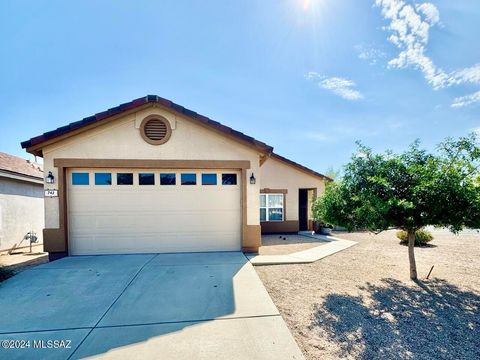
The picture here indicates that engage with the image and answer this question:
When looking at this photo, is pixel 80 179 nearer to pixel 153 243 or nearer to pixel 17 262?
pixel 153 243

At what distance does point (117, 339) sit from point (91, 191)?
5.80 meters

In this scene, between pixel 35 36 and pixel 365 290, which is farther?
pixel 35 36

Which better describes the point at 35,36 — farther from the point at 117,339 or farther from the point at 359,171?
the point at 359,171

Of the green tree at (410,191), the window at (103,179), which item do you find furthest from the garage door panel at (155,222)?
the green tree at (410,191)

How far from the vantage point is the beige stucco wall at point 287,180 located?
13367mm

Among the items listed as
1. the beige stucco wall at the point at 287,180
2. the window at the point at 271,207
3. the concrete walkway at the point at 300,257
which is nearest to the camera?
the concrete walkway at the point at 300,257

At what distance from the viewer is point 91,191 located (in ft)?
24.8

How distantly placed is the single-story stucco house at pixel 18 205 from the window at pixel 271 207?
1184cm

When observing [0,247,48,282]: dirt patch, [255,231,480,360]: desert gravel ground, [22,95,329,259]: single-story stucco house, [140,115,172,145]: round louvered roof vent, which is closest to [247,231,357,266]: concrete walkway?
[255,231,480,360]: desert gravel ground

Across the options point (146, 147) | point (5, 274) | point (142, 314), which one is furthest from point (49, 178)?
point (142, 314)

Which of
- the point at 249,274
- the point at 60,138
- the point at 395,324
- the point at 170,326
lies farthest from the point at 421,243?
the point at 60,138

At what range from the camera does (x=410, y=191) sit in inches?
185

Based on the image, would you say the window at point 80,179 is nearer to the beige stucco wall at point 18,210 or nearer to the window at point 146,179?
the window at point 146,179

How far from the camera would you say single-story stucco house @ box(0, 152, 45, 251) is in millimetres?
9562
